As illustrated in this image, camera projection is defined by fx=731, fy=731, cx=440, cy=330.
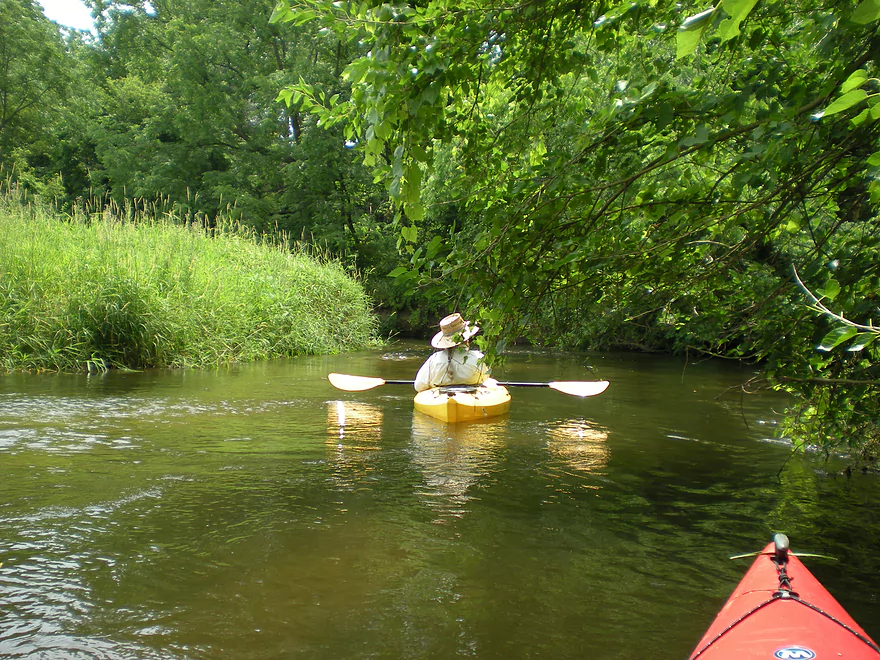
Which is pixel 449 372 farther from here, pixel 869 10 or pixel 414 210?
pixel 869 10

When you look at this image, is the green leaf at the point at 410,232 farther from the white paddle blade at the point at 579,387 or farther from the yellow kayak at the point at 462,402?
the white paddle blade at the point at 579,387

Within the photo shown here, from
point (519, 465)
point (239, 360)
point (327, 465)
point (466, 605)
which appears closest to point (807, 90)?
point (466, 605)

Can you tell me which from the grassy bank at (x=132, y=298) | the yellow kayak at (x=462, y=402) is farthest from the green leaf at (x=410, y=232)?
the grassy bank at (x=132, y=298)

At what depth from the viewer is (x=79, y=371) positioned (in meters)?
9.91

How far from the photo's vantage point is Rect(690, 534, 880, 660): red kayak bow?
2.17 m

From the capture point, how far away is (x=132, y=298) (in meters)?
10.2

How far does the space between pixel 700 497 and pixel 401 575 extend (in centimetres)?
254

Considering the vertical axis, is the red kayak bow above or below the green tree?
below

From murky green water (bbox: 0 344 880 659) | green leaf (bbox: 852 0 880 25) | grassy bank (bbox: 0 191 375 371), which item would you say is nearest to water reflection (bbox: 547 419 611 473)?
murky green water (bbox: 0 344 880 659)

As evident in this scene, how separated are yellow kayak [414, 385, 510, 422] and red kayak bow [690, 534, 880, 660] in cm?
504

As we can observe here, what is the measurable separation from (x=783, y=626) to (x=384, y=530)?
2.41m

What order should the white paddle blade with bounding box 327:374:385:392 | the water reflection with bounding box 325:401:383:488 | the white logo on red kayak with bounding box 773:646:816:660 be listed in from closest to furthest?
the white logo on red kayak with bounding box 773:646:816:660 → the water reflection with bounding box 325:401:383:488 → the white paddle blade with bounding box 327:374:385:392

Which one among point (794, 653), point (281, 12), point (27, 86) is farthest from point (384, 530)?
point (27, 86)

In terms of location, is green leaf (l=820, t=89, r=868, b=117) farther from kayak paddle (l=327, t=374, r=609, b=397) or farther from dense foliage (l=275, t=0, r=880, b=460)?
kayak paddle (l=327, t=374, r=609, b=397)
